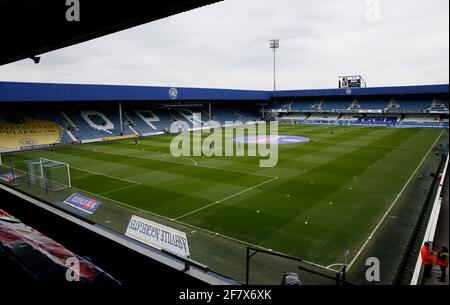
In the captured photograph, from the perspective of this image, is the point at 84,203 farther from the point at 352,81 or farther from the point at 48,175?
the point at 352,81

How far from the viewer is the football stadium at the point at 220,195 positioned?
732 centimetres

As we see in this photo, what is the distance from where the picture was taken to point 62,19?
6051 mm

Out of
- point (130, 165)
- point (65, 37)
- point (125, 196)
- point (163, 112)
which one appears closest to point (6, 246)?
point (65, 37)

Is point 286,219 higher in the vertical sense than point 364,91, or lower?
lower

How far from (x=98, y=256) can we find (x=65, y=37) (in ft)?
14.5

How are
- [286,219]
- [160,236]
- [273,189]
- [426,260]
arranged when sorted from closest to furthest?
[160,236] → [426,260] → [286,219] → [273,189]

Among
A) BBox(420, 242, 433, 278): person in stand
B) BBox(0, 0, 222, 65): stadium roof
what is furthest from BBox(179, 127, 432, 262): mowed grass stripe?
BBox(0, 0, 222, 65): stadium roof

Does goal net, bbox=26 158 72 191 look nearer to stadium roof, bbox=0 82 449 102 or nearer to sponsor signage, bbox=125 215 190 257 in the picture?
sponsor signage, bbox=125 215 190 257

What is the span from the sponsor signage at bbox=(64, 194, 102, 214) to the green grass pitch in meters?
2.11

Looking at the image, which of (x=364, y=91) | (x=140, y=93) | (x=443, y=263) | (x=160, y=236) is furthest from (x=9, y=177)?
(x=364, y=91)

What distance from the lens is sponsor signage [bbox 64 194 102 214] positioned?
545 inches

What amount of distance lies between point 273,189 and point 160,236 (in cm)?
1065

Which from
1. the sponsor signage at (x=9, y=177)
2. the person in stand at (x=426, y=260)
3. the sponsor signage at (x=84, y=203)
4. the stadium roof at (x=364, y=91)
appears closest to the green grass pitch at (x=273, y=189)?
the sponsor signage at (x=84, y=203)

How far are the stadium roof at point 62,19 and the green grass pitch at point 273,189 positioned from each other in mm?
8449
